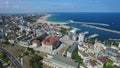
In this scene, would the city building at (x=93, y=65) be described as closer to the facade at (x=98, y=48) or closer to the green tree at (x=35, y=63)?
the facade at (x=98, y=48)

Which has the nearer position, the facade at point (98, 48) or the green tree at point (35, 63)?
the green tree at point (35, 63)

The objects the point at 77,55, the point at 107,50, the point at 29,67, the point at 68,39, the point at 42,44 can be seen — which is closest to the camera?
the point at 29,67

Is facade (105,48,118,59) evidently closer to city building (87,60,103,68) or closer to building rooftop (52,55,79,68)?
city building (87,60,103,68)

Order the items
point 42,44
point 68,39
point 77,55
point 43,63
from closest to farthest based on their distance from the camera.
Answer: point 43,63 → point 77,55 → point 42,44 → point 68,39

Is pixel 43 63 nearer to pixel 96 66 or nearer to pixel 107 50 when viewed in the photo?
pixel 96 66

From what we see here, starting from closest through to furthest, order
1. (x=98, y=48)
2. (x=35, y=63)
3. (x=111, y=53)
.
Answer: (x=35, y=63) < (x=111, y=53) < (x=98, y=48)

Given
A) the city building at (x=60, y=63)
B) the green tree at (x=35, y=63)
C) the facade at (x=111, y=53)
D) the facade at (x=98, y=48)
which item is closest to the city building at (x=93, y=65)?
the city building at (x=60, y=63)

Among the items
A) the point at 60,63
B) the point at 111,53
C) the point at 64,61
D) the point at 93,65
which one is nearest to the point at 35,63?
the point at 60,63

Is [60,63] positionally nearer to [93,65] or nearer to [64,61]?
[64,61]

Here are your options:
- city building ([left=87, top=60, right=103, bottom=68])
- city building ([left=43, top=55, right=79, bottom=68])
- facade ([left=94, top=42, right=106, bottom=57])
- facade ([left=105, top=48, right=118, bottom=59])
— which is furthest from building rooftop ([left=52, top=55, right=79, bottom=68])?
facade ([left=105, top=48, right=118, bottom=59])

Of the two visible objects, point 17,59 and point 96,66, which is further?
point 17,59

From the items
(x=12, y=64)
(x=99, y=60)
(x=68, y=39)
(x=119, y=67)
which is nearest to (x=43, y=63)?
(x=12, y=64)
